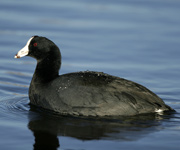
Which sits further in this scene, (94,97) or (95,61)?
(95,61)

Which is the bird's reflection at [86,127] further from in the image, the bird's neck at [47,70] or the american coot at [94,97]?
the bird's neck at [47,70]

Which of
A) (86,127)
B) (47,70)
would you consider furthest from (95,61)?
(86,127)

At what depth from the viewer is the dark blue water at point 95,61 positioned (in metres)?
6.70

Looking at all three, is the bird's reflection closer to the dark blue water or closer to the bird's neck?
the dark blue water

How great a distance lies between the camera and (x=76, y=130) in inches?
276

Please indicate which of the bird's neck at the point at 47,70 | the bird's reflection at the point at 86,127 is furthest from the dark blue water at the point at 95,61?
the bird's neck at the point at 47,70

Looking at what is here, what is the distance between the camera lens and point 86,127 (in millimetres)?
7176

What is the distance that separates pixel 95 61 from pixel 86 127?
3839 mm

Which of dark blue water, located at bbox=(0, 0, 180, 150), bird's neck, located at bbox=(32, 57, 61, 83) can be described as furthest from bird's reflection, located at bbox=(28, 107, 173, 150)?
bird's neck, located at bbox=(32, 57, 61, 83)

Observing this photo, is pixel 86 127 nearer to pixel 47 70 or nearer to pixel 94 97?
pixel 94 97

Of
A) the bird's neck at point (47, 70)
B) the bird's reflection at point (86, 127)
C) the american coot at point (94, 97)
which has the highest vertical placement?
the bird's neck at point (47, 70)

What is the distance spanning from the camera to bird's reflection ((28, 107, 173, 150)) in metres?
6.67

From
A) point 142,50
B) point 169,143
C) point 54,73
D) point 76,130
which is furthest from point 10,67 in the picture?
point 169,143

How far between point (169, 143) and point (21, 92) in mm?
3627
